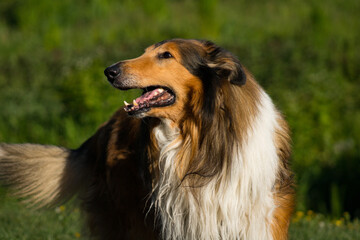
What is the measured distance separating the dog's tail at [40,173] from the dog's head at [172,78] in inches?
44.7

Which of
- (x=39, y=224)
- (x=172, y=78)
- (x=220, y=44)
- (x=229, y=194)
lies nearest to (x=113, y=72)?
(x=172, y=78)

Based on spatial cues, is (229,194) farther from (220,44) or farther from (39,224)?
(220,44)

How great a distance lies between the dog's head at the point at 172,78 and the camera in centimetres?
363

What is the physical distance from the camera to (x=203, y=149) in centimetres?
369

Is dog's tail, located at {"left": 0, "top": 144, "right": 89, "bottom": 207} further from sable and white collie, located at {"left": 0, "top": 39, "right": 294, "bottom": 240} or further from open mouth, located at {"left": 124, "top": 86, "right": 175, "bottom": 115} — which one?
open mouth, located at {"left": 124, "top": 86, "right": 175, "bottom": 115}

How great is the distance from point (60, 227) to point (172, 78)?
8.70 ft

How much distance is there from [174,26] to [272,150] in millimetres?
9803

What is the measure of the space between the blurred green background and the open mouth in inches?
108

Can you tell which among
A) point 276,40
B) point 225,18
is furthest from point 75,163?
point 225,18

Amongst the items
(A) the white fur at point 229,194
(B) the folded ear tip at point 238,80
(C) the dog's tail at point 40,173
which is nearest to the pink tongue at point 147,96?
(A) the white fur at point 229,194

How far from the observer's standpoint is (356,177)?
29.2ft

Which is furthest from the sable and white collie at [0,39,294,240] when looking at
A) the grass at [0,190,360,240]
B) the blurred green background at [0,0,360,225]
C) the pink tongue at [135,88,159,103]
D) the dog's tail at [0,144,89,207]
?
the blurred green background at [0,0,360,225]

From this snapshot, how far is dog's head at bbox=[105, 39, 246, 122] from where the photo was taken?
3.63 meters

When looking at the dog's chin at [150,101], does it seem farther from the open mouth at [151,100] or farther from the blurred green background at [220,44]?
the blurred green background at [220,44]
